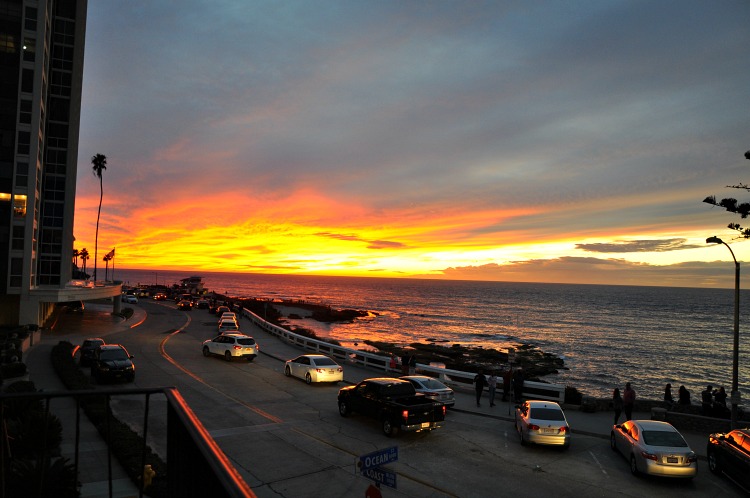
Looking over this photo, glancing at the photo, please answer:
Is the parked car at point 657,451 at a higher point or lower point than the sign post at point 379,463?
lower

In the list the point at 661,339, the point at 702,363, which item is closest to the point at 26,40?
the point at 702,363

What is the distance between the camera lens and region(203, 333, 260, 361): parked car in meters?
30.9

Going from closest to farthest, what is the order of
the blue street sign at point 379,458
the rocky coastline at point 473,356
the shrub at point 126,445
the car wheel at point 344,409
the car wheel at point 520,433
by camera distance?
the blue street sign at point 379,458 → the shrub at point 126,445 → the car wheel at point 520,433 → the car wheel at point 344,409 → the rocky coastline at point 473,356

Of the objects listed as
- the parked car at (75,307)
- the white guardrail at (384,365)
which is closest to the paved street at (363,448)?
the white guardrail at (384,365)

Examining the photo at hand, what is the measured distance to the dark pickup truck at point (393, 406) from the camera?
1669 cm

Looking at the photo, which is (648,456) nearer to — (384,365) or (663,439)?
(663,439)

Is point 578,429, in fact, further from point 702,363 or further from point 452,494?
point 702,363

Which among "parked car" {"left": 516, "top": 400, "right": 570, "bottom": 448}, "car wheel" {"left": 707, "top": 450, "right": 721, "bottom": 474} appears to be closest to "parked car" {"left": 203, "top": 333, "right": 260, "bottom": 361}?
"parked car" {"left": 516, "top": 400, "right": 570, "bottom": 448}

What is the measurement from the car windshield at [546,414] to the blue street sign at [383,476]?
29.1 feet

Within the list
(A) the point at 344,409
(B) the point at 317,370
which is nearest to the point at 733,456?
(A) the point at 344,409

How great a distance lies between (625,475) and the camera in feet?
46.2

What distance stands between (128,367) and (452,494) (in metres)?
18.3

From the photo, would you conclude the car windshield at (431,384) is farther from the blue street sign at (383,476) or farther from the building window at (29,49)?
the building window at (29,49)

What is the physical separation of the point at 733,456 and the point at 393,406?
9.86m
